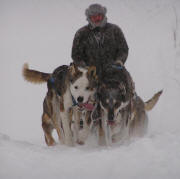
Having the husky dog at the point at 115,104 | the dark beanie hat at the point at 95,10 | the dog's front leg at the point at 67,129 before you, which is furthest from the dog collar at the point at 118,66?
the dog's front leg at the point at 67,129

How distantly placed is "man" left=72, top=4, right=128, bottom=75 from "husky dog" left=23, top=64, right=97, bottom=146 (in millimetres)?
406

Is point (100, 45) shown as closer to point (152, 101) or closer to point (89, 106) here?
point (89, 106)

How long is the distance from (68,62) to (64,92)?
9.80 m

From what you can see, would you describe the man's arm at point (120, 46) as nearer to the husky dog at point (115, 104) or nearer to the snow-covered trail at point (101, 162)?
the husky dog at point (115, 104)

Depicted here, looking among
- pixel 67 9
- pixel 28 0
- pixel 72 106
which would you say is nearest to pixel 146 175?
pixel 72 106

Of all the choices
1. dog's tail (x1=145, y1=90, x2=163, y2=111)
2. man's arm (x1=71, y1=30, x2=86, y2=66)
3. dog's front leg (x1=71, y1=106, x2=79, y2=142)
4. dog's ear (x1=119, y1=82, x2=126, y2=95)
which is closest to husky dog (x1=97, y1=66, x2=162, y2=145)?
dog's ear (x1=119, y1=82, x2=126, y2=95)

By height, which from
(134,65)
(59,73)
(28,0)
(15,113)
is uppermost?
(28,0)

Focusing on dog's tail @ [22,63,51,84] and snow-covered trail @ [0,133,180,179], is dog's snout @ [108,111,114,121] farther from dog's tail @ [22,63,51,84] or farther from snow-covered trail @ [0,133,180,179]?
dog's tail @ [22,63,51,84]

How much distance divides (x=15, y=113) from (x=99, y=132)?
7.24 m

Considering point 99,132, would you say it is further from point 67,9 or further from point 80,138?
point 67,9

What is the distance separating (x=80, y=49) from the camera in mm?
6465

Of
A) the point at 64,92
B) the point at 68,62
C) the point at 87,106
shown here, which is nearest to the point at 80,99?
the point at 87,106

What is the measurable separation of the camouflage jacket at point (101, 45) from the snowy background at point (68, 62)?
1.39 m

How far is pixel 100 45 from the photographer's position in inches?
253
